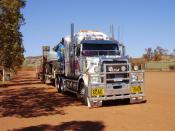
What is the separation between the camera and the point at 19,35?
3684 cm

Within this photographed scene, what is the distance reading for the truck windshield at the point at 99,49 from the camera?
18.8 m

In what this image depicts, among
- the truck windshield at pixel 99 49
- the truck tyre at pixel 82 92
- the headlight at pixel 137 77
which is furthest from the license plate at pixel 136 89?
the truck windshield at pixel 99 49

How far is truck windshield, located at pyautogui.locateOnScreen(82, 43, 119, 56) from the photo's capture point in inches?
738

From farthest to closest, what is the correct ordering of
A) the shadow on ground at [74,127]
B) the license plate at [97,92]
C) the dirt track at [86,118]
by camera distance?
the license plate at [97,92] < the dirt track at [86,118] < the shadow on ground at [74,127]

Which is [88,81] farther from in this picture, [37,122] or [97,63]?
[37,122]

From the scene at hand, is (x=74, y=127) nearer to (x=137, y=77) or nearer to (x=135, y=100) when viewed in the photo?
(x=135, y=100)

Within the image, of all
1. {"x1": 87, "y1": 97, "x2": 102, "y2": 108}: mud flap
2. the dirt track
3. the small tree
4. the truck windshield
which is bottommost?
the dirt track

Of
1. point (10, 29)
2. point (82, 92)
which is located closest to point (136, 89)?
point (82, 92)

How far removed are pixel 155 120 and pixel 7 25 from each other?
23.6 metres

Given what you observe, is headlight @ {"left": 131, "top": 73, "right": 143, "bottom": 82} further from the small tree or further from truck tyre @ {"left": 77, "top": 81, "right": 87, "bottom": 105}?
the small tree

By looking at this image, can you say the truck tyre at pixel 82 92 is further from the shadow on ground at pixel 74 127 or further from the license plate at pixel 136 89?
the shadow on ground at pixel 74 127

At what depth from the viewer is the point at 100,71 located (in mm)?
17234

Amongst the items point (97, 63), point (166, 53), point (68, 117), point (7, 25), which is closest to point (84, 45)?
point (97, 63)

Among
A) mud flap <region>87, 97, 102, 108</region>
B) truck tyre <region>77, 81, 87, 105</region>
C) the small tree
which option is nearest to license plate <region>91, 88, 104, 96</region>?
mud flap <region>87, 97, 102, 108</region>
